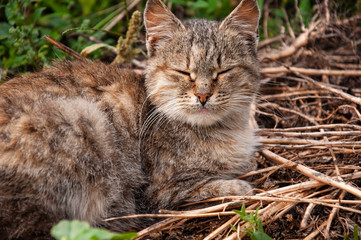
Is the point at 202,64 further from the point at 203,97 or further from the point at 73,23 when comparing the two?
the point at 73,23

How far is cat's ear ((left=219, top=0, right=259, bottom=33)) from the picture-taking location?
10.2 ft

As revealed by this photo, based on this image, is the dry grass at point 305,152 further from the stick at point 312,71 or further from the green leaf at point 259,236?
the green leaf at point 259,236

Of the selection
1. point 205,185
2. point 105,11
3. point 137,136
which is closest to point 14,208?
point 137,136

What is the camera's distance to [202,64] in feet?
9.57

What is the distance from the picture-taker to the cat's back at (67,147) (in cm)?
233

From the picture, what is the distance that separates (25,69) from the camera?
390 centimetres

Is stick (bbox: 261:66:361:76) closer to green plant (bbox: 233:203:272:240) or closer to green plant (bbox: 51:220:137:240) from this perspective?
green plant (bbox: 233:203:272:240)

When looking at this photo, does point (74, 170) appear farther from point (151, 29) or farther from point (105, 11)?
point (105, 11)

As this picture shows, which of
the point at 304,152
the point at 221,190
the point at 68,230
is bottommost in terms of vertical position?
the point at 221,190

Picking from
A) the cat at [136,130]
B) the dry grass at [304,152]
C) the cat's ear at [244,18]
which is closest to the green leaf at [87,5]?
the dry grass at [304,152]

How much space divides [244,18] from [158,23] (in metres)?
0.72

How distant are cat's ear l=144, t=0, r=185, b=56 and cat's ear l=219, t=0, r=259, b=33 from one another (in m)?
0.38

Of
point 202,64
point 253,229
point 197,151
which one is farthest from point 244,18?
point 253,229

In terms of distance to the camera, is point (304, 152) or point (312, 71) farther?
point (312, 71)
